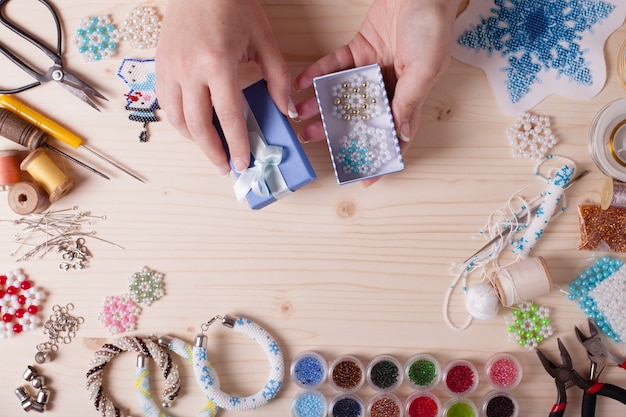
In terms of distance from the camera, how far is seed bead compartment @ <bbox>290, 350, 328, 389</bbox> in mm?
1362

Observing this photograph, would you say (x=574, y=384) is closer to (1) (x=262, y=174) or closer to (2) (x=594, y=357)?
(2) (x=594, y=357)

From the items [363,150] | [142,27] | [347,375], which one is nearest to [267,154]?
[363,150]

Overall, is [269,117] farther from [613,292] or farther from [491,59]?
[613,292]

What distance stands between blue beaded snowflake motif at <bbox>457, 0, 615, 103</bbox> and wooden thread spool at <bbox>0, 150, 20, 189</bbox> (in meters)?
1.10

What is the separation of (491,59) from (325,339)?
2.58 ft

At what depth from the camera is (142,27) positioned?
1354 mm

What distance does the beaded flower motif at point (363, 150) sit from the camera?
1.29 meters

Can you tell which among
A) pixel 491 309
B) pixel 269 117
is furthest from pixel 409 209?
pixel 269 117

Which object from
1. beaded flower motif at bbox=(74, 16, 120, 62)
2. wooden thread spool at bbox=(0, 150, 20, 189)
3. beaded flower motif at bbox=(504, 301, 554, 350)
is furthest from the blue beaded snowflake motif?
wooden thread spool at bbox=(0, 150, 20, 189)

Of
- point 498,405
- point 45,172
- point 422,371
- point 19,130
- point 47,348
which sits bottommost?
point 498,405

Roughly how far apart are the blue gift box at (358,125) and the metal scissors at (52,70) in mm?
552

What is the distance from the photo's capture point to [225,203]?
1.38 metres

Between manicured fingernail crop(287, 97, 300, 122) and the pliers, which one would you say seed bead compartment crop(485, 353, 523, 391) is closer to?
the pliers

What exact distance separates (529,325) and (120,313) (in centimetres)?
99
